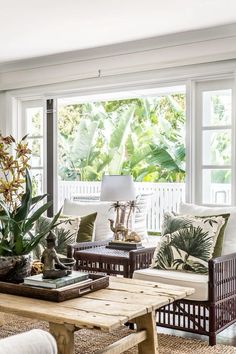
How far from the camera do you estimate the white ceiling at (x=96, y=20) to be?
392cm

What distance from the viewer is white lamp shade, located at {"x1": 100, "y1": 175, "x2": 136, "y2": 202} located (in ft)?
14.5

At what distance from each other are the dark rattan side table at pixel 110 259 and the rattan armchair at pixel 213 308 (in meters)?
0.42

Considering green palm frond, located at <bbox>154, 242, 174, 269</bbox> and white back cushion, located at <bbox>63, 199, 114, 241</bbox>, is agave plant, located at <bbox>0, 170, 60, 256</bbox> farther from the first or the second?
white back cushion, located at <bbox>63, 199, 114, 241</bbox>

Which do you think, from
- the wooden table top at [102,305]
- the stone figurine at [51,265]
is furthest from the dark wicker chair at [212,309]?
the stone figurine at [51,265]

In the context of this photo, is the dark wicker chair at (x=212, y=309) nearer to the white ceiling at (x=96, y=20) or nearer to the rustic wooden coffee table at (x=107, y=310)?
the rustic wooden coffee table at (x=107, y=310)

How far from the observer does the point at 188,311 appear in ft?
11.4

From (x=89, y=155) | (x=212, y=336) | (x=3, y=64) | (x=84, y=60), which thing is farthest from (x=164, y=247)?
(x=89, y=155)

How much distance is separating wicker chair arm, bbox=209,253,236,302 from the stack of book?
3.01ft

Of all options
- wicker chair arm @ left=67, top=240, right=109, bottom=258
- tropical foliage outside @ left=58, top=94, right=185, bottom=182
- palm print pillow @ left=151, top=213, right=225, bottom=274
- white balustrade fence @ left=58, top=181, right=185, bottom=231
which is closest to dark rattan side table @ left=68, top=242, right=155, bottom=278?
wicker chair arm @ left=67, top=240, right=109, bottom=258

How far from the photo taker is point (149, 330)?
2.77 metres

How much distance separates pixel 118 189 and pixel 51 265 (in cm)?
175

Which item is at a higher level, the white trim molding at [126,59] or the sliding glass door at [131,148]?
the white trim molding at [126,59]

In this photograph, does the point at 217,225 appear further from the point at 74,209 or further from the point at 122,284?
the point at 74,209

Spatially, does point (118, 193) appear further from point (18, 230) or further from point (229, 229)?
point (18, 230)
